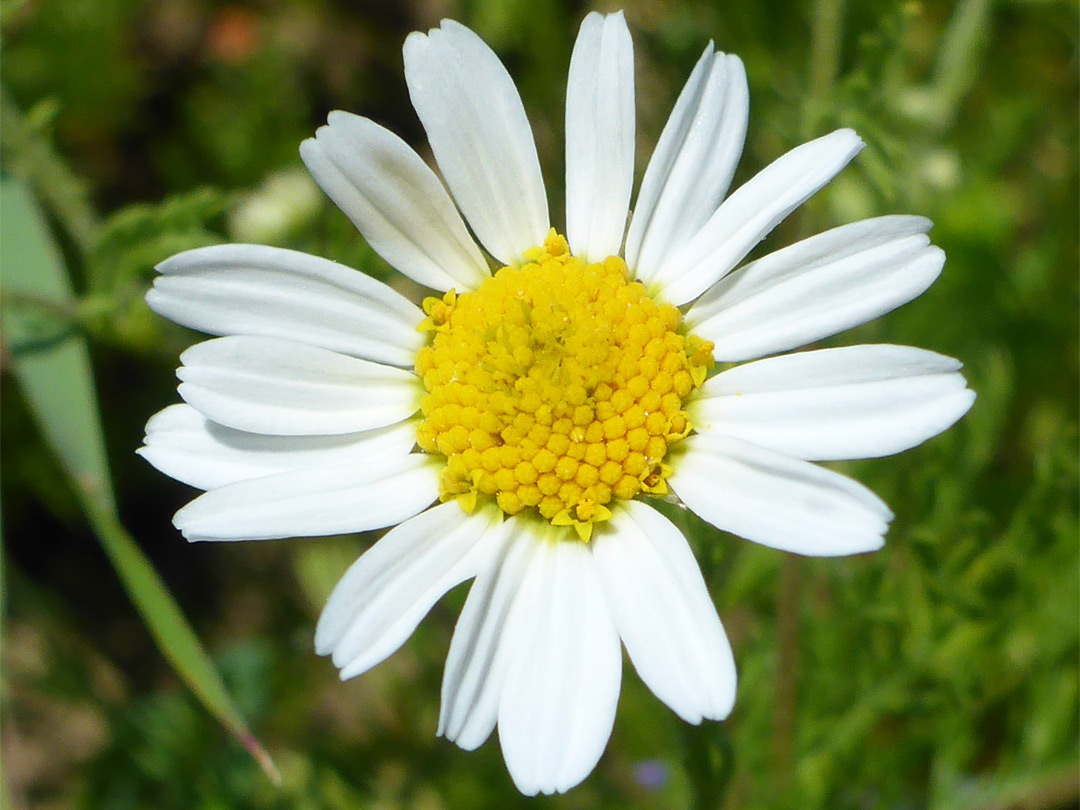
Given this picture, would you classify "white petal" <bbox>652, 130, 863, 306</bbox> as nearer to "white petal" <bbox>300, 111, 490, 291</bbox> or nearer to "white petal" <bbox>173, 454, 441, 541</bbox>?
"white petal" <bbox>300, 111, 490, 291</bbox>

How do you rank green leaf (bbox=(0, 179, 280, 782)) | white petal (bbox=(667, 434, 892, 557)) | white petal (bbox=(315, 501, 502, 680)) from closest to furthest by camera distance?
1. white petal (bbox=(667, 434, 892, 557))
2. white petal (bbox=(315, 501, 502, 680))
3. green leaf (bbox=(0, 179, 280, 782))

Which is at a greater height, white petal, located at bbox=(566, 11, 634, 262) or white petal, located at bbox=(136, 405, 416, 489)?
white petal, located at bbox=(566, 11, 634, 262)

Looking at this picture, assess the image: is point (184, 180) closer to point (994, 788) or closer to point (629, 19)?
point (629, 19)

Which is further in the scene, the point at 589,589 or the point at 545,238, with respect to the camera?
the point at 545,238

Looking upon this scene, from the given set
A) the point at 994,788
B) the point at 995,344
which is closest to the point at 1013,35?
the point at 995,344

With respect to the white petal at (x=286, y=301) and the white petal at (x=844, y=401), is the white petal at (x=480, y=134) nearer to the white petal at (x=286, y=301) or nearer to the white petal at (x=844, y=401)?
the white petal at (x=286, y=301)

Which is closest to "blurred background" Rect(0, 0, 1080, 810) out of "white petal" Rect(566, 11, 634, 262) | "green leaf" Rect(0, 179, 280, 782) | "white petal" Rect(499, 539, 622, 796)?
"green leaf" Rect(0, 179, 280, 782)

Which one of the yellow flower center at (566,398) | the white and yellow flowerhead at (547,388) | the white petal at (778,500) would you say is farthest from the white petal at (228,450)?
the white petal at (778,500)

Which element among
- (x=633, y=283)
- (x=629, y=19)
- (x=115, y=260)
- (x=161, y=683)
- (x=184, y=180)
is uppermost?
(x=629, y=19)
